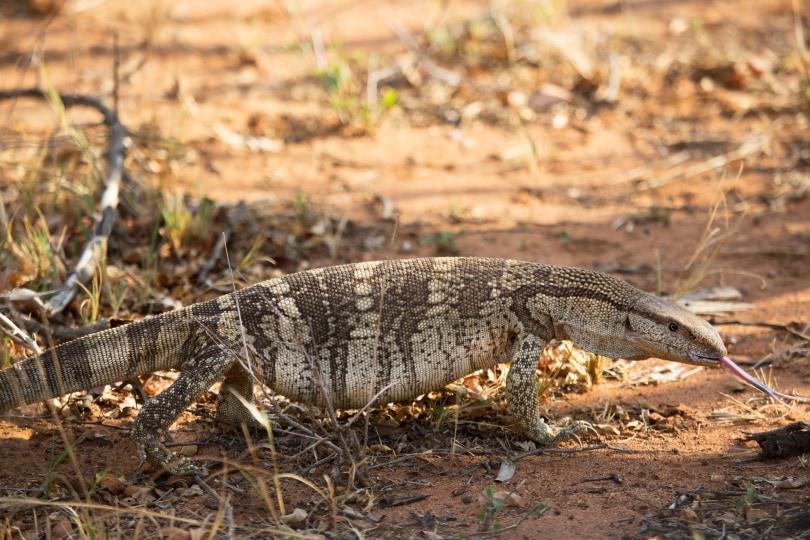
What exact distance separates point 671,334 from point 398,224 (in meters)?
2.23

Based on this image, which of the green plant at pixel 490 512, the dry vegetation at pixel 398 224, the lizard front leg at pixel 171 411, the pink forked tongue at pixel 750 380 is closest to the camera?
the green plant at pixel 490 512

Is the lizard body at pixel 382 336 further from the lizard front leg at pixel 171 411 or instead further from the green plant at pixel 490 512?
the green plant at pixel 490 512

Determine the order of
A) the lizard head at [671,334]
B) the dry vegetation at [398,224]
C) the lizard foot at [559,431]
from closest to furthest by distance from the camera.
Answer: the dry vegetation at [398,224] < the lizard head at [671,334] < the lizard foot at [559,431]

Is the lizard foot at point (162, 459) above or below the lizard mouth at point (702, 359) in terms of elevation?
below

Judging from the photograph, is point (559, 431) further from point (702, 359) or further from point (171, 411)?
point (171, 411)

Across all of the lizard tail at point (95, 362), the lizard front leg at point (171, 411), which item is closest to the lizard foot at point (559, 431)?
the lizard front leg at point (171, 411)

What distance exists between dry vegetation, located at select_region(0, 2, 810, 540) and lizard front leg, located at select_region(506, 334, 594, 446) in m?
0.14

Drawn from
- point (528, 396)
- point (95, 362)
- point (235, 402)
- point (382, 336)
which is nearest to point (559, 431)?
point (528, 396)

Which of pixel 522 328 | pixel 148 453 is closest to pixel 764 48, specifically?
pixel 522 328

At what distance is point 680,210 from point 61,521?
6.42 meters

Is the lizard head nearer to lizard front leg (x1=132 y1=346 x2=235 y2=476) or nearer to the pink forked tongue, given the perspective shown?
the pink forked tongue

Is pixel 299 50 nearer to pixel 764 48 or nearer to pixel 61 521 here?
pixel 764 48

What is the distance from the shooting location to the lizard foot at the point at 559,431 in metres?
5.06

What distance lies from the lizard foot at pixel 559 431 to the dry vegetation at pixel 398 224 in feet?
0.30
